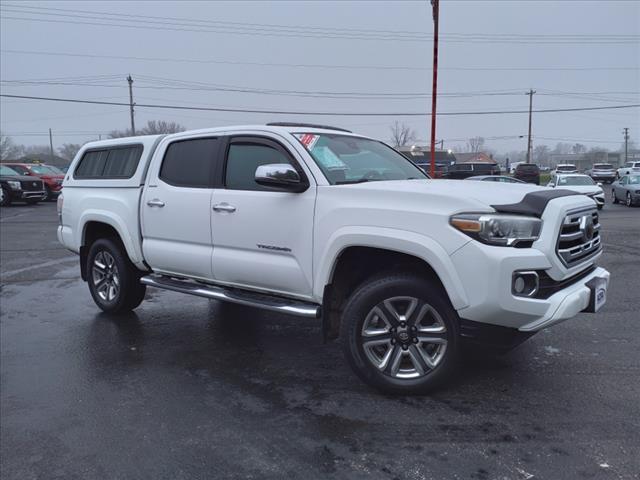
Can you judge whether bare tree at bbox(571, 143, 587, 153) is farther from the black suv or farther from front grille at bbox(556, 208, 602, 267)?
front grille at bbox(556, 208, 602, 267)

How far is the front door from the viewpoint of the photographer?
4.15 metres

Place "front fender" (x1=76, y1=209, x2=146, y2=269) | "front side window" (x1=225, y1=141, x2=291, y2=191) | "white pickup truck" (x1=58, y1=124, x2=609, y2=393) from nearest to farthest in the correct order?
"white pickup truck" (x1=58, y1=124, x2=609, y2=393) < "front side window" (x1=225, y1=141, x2=291, y2=191) < "front fender" (x1=76, y1=209, x2=146, y2=269)

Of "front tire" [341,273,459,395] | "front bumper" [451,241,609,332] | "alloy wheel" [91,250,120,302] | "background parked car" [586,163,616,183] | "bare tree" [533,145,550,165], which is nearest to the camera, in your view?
"front bumper" [451,241,609,332]

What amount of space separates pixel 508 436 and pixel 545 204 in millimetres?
1472

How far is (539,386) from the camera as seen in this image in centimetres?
396

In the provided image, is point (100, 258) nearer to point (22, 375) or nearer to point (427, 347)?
point (22, 375)

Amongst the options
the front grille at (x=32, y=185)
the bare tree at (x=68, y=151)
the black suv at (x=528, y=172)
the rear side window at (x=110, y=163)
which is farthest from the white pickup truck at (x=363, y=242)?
the bare tree at (x=68, y=151)

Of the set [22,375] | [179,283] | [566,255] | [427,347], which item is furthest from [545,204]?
[22,375]

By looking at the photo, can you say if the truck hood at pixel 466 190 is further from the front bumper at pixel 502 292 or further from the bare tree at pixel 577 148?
the bare tree at pixel 577 148

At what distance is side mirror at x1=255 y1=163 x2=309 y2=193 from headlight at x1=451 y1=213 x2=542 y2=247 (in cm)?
125

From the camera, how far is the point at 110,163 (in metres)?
6.15

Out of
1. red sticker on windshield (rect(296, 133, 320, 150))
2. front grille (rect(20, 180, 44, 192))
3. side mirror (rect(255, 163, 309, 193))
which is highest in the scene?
red sticker on windshield (rect(296, 133, 320, 150))

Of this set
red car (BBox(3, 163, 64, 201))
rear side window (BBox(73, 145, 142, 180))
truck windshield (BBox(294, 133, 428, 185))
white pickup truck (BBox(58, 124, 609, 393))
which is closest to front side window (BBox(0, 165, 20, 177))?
red car (BBox(3, 163, 64, 201))

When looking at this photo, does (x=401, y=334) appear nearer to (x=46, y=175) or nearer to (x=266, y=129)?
(x=266, y=129)
